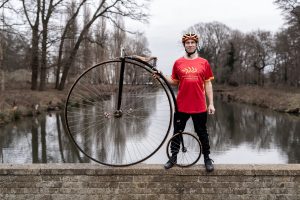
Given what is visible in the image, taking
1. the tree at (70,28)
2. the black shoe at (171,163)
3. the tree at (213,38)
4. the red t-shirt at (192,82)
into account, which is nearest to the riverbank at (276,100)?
the tree at (70,28)

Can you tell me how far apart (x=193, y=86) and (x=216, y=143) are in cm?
983

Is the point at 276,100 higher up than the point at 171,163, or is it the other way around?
the point at 276,100

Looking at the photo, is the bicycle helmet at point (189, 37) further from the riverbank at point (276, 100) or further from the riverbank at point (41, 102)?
the riverbank at point (276, 100)

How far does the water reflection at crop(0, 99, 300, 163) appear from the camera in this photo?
483 inches

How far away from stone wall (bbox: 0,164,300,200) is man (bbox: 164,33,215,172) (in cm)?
23

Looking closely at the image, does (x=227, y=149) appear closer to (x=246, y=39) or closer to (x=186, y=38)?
(x=186, y=38)

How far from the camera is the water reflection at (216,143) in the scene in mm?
12262

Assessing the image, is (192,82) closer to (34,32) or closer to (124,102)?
(124,102)

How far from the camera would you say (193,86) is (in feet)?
17.8

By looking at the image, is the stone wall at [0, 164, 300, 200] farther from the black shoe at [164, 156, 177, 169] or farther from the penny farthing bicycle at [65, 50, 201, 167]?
the penny farthing bicycle at [65, 50, 201, 167]

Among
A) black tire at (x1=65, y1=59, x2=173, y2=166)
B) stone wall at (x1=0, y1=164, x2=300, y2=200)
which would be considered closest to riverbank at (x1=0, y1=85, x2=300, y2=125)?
black tire at (x1=65, y1=59, x2=173, y2=166)

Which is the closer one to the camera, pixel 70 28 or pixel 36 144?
A: pixel 36 144

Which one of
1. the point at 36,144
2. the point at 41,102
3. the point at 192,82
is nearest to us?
the point at 192,82

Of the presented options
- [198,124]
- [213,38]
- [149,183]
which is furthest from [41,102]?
[213,38]
